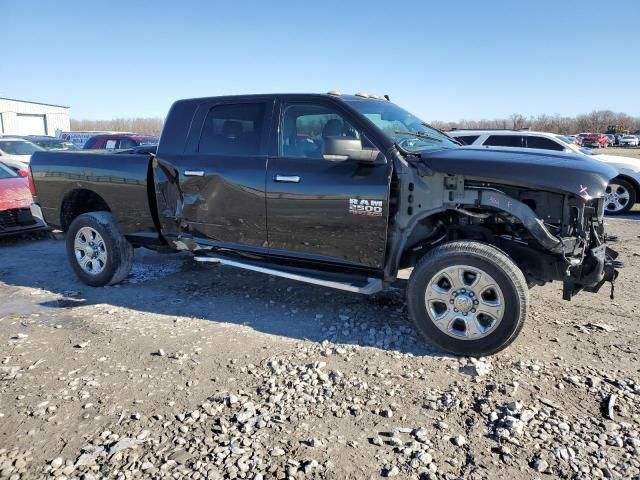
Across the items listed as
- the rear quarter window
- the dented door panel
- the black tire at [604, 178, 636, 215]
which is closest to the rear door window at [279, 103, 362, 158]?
the dented door panel

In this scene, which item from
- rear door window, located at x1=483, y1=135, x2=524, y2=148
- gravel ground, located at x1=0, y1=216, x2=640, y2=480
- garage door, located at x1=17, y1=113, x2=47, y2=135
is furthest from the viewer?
garage door, located at x1=17, y1=113, x2=47, y2=135

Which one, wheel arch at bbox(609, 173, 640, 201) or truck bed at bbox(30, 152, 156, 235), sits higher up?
truck bed at bbox(30, 152, 156, 235)

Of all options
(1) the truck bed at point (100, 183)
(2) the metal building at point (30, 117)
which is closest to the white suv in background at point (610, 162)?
(1) the truck bed at point (100, 183)

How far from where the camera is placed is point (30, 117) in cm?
4559

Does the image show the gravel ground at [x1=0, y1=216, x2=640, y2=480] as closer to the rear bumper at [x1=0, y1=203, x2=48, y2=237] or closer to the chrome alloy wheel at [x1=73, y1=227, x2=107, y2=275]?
the chrome alloy wheel at [x1=73, y1=227, x2=107, y2=275]

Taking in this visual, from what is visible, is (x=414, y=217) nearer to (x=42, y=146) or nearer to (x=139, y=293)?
(x=139, y=293)

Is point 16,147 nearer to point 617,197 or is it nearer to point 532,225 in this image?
point 532,225

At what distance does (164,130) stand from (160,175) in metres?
0.49

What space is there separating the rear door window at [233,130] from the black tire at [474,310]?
6.20 feet

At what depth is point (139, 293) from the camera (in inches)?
213

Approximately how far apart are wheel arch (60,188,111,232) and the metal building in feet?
126

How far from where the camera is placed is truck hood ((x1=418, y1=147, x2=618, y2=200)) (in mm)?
3521

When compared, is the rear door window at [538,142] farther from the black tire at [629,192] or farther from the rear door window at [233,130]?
the rear door window at [233,130]

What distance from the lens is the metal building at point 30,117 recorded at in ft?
137
